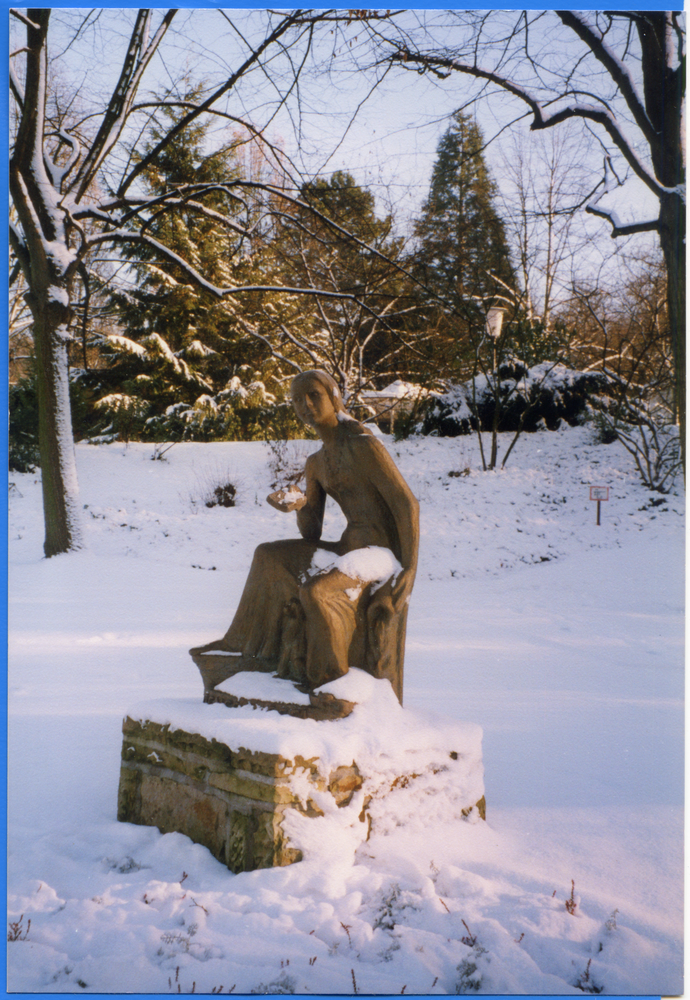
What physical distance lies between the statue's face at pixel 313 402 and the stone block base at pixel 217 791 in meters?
1.16

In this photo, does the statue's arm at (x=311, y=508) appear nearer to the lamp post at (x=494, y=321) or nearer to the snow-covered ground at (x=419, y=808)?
the snow-covered ground at (x=419, y=808)

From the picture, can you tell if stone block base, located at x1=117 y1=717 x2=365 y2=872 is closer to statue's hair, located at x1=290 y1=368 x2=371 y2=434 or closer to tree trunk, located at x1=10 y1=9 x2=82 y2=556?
statue's hair, located at x1=290 y1=368 x2=371 y2=434

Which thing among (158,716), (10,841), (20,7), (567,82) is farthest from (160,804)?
(567,82)

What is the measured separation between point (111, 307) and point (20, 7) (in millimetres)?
5125

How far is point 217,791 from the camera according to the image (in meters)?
2.25

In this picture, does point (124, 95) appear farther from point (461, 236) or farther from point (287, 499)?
point (287, 499)

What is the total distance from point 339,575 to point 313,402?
0.63 meters

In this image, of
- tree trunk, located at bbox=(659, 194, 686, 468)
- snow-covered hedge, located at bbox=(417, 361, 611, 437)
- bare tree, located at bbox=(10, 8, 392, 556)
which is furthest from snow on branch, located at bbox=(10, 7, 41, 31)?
snow-covered hedge, located at bbox=(417, 361, 611, 437)

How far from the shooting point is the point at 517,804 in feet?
9.08

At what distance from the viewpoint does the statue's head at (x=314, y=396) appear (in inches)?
97.5

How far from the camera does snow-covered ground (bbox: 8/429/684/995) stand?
2.08 meters

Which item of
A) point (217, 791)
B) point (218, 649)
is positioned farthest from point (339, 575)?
point (217, 791)

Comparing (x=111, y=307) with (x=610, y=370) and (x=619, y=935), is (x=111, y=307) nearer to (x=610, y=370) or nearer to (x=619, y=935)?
(x=610, y=370)

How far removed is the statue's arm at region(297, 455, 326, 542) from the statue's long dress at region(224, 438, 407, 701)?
0.30 feet
